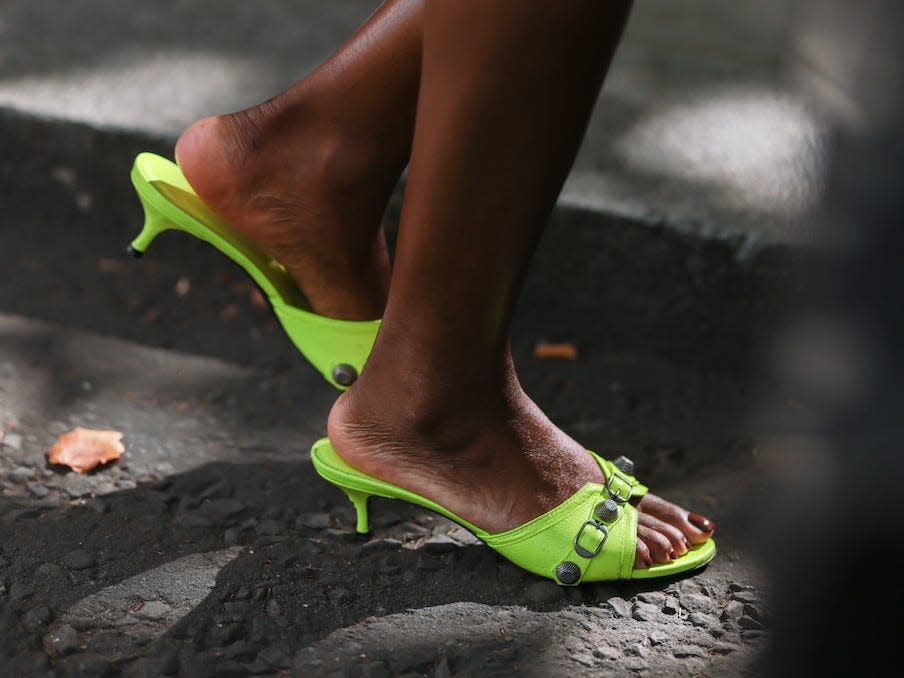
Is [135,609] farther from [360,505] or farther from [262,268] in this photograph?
[262,268]

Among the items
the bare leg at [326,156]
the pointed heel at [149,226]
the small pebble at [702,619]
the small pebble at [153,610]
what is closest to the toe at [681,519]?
the small pebble at [702,619]

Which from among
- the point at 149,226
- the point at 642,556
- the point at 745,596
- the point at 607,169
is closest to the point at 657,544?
the point at 642,556

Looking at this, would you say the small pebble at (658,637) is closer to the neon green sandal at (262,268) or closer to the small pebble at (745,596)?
the small pebble at (745,596)

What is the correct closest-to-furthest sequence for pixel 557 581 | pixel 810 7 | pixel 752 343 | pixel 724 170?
1. pixel 557 581
2. pixel 752 343
3. pixel 724 170
4. pixel 810 7

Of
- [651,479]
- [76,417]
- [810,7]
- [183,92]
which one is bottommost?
[76,417]

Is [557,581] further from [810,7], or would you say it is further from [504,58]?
[810,7]

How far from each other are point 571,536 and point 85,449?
0.73m

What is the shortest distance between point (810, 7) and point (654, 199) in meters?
0.88

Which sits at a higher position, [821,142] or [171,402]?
[821,142]

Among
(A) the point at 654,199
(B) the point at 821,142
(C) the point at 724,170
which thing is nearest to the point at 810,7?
(B) the point at 821,142

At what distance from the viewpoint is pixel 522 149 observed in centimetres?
102

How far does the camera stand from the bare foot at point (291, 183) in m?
1.32

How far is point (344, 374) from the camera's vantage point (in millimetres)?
1414

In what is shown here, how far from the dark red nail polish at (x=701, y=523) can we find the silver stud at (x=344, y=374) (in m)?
0.50
